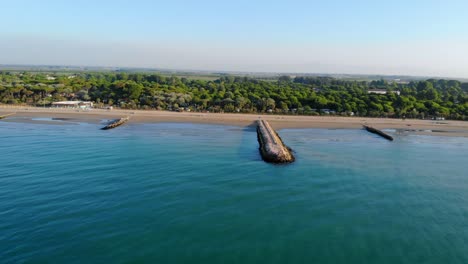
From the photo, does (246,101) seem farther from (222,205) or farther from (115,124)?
(222,205)

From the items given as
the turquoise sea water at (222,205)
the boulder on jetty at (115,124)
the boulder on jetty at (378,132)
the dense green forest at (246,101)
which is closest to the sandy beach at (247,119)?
the boulder on jetty at (115,124)

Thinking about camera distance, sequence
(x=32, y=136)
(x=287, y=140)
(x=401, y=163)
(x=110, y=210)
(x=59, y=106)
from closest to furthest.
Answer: (x=110, y=210)
(x=401, y=163)
(x=32, y=136)
(x=287, y=140)
(x=59, y=106)

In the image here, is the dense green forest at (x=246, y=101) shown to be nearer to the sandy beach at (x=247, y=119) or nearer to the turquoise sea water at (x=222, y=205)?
the sandy beach at (x=247, y=119)

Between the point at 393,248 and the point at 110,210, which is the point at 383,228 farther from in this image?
the point at 110,210

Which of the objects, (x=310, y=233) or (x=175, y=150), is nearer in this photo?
(x=310, y=233)

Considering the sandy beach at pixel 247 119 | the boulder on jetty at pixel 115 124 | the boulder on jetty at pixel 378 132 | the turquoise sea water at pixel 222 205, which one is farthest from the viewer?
the sandy beach at pixel 247 119

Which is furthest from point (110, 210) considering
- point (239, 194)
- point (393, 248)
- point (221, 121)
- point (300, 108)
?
point (300, 108)
